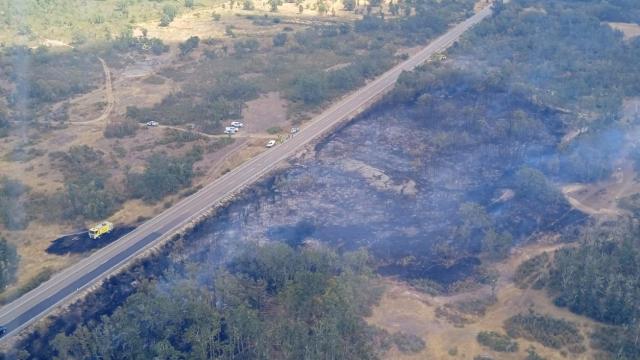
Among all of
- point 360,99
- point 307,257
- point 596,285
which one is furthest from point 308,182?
point 596,285

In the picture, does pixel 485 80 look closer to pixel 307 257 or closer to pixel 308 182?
pixel 308 182

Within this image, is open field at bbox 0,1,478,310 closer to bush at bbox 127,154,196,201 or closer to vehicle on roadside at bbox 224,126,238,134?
bush at bbox 127,154,196,201

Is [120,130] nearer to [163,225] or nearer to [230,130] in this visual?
[230,130]

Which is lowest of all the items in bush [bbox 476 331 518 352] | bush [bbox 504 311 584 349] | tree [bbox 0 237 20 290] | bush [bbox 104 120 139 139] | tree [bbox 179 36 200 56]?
bush [bbox 476 331 518 352]

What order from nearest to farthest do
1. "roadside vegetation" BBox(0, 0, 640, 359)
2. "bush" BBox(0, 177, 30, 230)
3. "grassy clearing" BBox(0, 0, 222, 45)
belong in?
"roadside vegetation" BBox(0, 0, 640, 359)
"bush" BBox(0, 177, 30, 230)
"grassy clearing" BBox(0, 0, 222, 45)

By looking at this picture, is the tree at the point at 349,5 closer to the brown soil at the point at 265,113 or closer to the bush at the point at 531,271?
the brown soil at the point at 265,113

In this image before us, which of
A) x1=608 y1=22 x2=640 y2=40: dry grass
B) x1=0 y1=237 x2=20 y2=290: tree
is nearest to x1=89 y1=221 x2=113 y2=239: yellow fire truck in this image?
x1=0 y1=237 x2=20 y2=290: tree

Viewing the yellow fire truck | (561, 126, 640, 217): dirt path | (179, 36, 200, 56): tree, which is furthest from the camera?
(179, 36, 200, 56): tree
